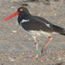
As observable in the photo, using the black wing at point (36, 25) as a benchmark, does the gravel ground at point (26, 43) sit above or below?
below

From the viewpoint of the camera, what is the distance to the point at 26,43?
27.9 feet

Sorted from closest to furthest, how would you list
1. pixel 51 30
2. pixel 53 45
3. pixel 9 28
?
pixel 51 30, pixel 53 45, pixel 9 28

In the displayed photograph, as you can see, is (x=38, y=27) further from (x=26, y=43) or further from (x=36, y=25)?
(x=26, y=43)

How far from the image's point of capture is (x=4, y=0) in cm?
1375

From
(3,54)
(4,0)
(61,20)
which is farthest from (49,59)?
(4,0)

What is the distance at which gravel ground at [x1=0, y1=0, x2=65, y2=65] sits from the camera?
736cm

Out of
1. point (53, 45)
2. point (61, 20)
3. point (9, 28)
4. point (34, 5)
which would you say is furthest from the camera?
point (34, 5)

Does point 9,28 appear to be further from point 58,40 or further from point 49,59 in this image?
point 49,59

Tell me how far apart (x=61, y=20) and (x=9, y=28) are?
2358 mm

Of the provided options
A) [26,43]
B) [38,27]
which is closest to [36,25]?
[38,27]

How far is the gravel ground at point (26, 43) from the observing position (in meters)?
7.36

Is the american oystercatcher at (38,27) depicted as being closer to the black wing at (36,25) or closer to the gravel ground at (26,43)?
the black wing at (36,25)

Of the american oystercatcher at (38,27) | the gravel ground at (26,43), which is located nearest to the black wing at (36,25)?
the american oystercatcher at (38,27)

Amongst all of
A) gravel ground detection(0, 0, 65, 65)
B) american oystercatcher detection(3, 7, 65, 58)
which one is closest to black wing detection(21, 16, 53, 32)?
american oystercatcher detection(3, 7, 65, 58)
